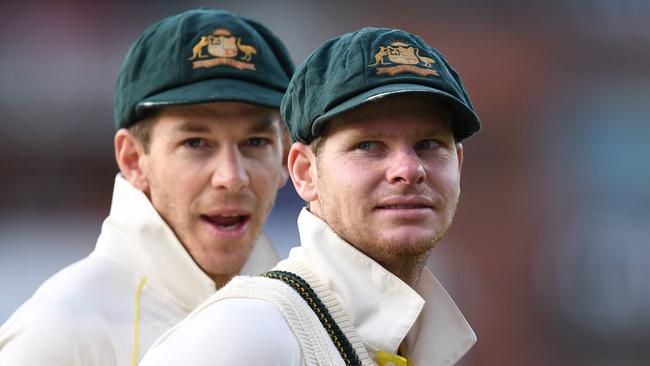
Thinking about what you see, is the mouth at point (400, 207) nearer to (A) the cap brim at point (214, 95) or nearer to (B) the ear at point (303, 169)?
(B) the ear at point (303, 169)

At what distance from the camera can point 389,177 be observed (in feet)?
7.46

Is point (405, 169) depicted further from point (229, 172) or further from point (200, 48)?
point (200, 48)

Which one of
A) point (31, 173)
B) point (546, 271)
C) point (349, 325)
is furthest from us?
point (31, 173)

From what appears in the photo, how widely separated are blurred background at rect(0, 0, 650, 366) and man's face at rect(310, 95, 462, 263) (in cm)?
511

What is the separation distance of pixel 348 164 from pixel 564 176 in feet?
20.3

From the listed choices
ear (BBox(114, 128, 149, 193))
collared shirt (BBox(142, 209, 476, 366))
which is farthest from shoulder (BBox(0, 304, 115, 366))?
collared shirt (BBox(142, 209, 476, 366))

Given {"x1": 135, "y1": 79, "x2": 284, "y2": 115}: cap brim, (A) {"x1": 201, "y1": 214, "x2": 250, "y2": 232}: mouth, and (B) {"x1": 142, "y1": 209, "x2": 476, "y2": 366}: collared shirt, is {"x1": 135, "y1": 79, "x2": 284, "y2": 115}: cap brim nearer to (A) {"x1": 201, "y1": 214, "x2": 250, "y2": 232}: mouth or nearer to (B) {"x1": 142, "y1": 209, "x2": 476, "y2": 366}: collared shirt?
(A) {"x1": 201, "y1": 214, "x2": 250, "y2": 232}: mouth

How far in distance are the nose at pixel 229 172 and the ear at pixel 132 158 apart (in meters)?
0.25

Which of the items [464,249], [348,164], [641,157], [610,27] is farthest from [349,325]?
[610,27]

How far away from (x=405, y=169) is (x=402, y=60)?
0.22m

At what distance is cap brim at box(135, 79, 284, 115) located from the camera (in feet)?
10.5

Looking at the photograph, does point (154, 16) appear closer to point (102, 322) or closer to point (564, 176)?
point (564, 176)

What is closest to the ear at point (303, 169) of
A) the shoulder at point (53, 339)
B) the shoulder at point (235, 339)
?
the shoulder at point (235, 339)

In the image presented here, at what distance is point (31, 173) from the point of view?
8.59 metres
